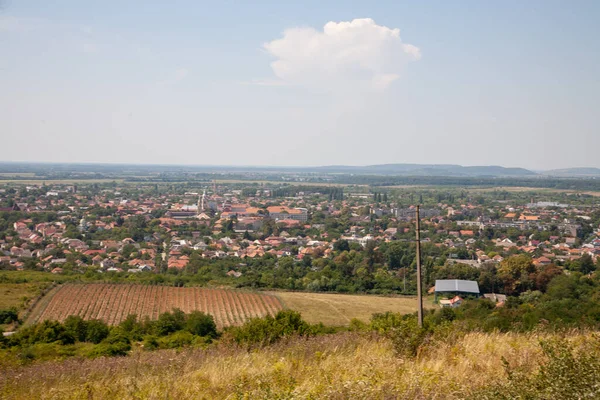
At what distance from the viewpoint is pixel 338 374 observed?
3775 mm

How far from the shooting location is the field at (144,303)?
67.5 ft

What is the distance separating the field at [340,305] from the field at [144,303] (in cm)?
112

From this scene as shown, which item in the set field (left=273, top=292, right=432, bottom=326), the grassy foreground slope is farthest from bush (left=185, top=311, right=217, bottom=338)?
the grassy foreground slope

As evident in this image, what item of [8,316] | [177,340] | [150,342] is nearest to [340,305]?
[177,340]

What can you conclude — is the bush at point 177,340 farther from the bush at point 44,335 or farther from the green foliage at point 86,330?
the bush at point 44,335

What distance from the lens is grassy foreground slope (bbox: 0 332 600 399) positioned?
312cm

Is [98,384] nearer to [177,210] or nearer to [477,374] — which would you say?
[477,374]

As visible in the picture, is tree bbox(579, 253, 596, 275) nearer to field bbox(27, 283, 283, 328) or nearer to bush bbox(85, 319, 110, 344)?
field bbox(27, 283, 283, 328)

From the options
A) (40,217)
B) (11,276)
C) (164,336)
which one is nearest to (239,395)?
(164,336)

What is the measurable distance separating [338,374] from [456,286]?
23873mm

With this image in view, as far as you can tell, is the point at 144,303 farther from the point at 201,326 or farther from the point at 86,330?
the point at 86,330

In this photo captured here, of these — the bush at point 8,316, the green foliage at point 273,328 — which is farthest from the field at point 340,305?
the green foliage at point 273,328

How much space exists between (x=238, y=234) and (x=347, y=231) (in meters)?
11.4

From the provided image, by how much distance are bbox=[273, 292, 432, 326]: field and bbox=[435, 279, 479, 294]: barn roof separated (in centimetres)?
123
